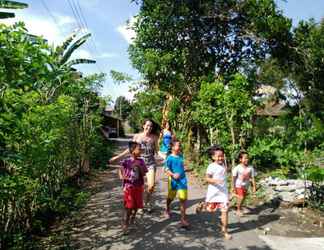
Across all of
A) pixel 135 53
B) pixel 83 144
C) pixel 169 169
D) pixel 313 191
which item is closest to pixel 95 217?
pixel 169 169

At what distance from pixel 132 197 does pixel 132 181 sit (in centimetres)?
28

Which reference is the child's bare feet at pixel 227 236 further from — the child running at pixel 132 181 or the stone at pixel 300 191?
the stone at pixel 300 191

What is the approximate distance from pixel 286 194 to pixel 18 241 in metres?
6.01

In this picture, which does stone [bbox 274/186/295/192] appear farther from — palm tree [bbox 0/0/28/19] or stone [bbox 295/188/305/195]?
palm tree [bbox 0/0/28/19]

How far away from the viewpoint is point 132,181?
7516 mm

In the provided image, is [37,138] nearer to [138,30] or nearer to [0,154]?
[0,154]

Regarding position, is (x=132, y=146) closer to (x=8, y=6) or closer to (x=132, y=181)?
(x=132, y=181)

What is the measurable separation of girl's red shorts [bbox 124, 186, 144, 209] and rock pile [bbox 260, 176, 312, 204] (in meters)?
3.79

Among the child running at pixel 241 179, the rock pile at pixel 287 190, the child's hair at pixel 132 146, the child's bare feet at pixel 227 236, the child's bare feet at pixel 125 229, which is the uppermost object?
the child's hair at pixel 132 146

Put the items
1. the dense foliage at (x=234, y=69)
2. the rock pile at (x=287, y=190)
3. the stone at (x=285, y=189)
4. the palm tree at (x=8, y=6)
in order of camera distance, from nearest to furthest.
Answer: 1. the palm tree at (x=8, y=6)
2. the rock pile at (x=287, y=190)
3. the stone at (x=285, y=189)
4. the dense foliage at (x=234, y=69)

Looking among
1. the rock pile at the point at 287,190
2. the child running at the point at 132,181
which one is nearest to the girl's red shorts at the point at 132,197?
the child running at the point at 132,181

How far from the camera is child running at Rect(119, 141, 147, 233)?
7.43 m

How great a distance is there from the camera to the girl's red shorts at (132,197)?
7.40m

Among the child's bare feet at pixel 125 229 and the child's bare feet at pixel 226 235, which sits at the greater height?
the child's bare feet at pixel 125 229
